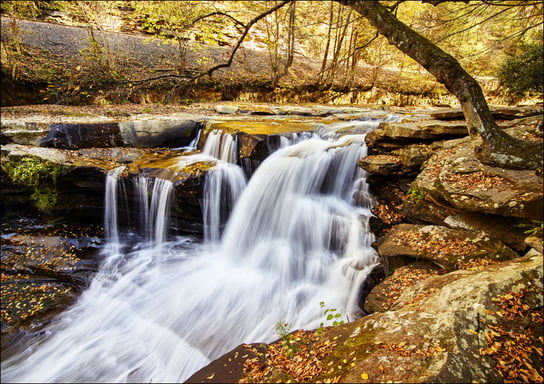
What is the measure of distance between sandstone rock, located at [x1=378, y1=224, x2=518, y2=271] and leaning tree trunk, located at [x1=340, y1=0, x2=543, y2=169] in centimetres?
116

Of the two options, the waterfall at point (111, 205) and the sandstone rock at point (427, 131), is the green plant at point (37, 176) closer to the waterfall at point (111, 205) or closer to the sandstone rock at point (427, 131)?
the waterfall at point (111, 205)

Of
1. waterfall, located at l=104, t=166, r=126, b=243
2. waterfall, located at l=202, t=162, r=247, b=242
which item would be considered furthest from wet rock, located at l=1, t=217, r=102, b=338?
waterfall, located at l=202, t=162, r=247, b=242

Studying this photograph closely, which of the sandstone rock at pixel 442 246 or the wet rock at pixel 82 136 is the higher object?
the wet rock at pixel 82 136

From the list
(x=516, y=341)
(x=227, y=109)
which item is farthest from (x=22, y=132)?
(x=516, y=341)

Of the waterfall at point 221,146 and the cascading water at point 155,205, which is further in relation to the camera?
the waterfall at point 221,146

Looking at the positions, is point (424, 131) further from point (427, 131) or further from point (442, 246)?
point (442, 246)

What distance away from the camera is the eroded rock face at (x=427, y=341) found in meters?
1.84

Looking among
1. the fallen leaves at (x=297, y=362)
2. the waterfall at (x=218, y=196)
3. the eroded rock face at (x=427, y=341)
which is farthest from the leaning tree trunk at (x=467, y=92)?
the waterfall at (x=218, y=196)

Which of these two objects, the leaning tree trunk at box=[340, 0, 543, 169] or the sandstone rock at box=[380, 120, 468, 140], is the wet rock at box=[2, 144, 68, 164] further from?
the sandstone rock at box=[380, 120, 468, 140]

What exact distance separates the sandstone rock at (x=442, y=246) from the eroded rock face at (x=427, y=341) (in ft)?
1.71

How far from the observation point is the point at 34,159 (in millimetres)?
6680

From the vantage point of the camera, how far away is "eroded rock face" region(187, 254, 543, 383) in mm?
1843

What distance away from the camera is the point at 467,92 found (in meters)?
3.52

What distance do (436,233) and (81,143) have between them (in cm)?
910
